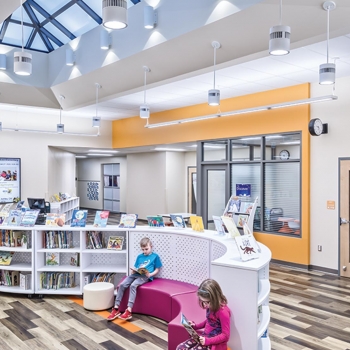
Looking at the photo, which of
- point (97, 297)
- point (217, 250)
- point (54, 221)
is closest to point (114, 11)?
point (217, 250)

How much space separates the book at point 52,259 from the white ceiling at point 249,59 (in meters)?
3.37

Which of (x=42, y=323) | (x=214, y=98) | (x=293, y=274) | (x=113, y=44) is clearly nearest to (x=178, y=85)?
(x=113, y=44)

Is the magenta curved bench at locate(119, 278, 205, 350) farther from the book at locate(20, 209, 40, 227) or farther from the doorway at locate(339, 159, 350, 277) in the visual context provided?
the doorway at locate(339, 159, 350, 277)

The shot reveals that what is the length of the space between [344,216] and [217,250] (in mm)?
3339

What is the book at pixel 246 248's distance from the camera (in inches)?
133

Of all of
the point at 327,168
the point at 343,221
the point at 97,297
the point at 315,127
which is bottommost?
the point at 97,297

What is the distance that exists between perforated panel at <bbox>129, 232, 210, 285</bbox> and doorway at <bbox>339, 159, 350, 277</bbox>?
3.23 m

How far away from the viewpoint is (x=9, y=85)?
26.8 ft

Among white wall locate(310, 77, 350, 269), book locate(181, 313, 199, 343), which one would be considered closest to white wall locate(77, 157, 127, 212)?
white wall locate(310, 77, 350, 269)

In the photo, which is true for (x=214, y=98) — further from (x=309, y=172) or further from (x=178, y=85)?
(x=309, y=172)

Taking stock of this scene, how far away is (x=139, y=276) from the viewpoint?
4863 mm

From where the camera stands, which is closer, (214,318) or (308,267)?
(214,318)

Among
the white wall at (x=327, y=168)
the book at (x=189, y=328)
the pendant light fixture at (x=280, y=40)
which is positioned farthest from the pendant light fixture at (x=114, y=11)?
the white wall at (x=327, y=168)

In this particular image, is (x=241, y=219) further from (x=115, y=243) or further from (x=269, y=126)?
(x=115, y=243)
